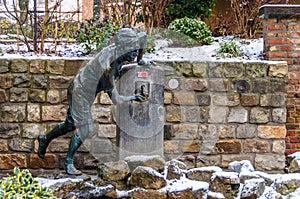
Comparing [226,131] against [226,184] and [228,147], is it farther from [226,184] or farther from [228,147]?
[226,184]

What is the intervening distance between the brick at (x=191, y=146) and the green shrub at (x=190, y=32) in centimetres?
226

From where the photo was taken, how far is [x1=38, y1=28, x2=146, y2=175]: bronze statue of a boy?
3.54 m

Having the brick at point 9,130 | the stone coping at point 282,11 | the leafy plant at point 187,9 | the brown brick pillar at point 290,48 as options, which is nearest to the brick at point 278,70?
the brown brick pillar at point 290,48

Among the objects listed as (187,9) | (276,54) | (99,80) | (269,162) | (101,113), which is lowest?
(269,162)

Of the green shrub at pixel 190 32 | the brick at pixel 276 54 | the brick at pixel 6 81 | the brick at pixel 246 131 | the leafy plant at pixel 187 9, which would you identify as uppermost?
the leafy plant at pixel 187 9

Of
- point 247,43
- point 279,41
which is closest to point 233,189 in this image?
point 279,41

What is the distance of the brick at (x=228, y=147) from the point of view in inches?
203

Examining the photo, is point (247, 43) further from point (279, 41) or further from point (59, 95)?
point (59, 95)

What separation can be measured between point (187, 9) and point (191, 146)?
3.87 m

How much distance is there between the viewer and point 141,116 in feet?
13.0

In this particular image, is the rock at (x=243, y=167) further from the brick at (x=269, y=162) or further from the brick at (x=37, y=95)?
the brick at (x=37, y=95)

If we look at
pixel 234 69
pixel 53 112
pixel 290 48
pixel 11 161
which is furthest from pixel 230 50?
pixel 11 161

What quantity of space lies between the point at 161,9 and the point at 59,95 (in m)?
3.38

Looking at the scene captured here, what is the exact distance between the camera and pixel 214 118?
516 centimetres
